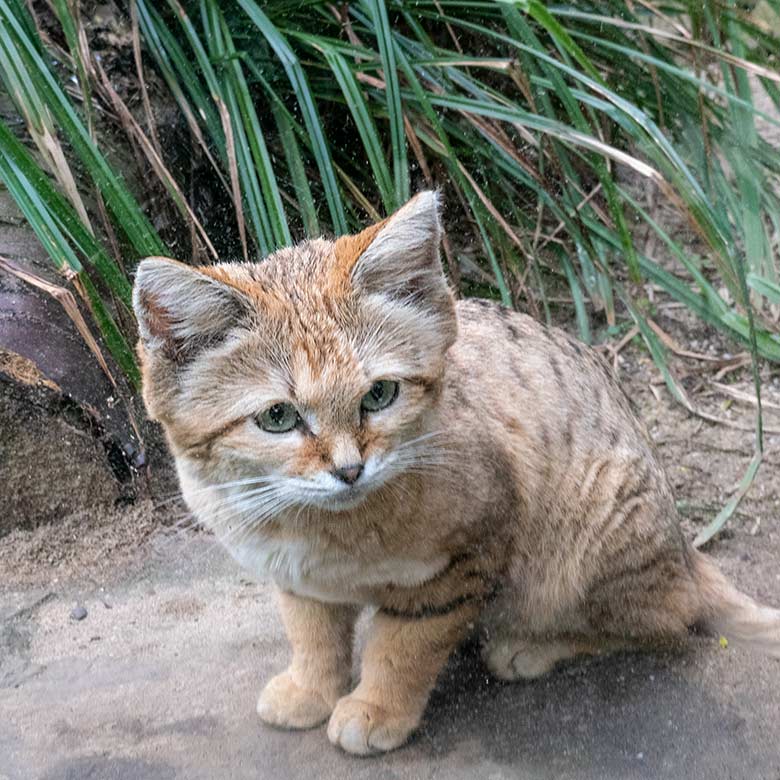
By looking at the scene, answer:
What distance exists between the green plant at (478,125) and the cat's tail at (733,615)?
82 centimetres

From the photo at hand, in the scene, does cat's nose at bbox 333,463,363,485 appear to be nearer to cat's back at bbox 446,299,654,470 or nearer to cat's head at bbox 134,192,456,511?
cat's head at bbox 134,192,456,511

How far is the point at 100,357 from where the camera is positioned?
281 centimetres

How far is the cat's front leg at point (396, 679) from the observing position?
230 cm

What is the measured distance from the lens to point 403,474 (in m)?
2.18

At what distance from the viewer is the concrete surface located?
2158 millimetres

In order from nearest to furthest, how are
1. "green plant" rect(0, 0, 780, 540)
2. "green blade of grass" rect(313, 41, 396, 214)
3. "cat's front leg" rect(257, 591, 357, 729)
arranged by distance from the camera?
"cat's front leg" rect(257, 591, 357, 729) < "green plant" rect(0, 0, 780, 540) < "green blade of grass" rect(313, 41, 396, 214)

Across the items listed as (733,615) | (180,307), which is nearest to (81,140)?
(180,307)

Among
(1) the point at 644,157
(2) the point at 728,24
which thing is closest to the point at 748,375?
(1) the point at 644,157

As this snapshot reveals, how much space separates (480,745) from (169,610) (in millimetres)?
1015

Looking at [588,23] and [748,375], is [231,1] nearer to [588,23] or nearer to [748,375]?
[588,23]

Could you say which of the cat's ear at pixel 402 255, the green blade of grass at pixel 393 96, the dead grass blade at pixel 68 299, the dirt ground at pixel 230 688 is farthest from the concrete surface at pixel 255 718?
the green blade of grass at pixel 393 96

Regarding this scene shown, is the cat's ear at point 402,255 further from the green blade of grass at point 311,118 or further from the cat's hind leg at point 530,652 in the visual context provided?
the green blade of grass at point 311,118

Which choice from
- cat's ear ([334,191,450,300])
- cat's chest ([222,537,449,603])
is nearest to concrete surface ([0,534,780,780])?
cat's chest ([222,537,449,603])

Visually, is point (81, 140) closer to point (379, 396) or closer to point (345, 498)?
point (379, 396)
